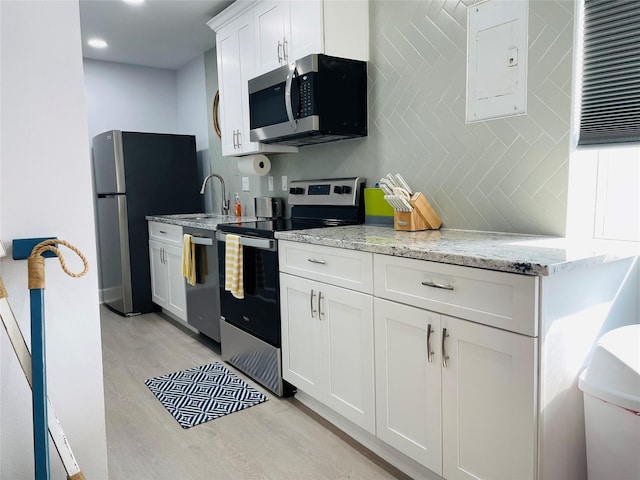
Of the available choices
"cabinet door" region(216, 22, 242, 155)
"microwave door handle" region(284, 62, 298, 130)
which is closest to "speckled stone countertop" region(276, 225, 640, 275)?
"microwave door handle" region(284, 62, 298, 130)

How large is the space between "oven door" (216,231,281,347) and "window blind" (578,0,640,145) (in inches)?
57.6

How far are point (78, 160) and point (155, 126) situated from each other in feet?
12.3

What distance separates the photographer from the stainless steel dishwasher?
10.1 feet

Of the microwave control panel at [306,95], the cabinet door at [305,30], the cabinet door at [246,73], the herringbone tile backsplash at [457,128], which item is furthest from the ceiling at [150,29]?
the herringbone tile backsplash at [457,128]

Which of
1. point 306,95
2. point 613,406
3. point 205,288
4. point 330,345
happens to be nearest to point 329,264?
point 330,345

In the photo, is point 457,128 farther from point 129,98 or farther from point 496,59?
point 129,98

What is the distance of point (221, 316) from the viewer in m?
2.99

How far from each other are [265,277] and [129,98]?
3.23 m

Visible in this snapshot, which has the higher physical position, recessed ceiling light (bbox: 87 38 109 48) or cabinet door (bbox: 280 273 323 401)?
recessed ceiling light (bbox: 87 38 109 48)

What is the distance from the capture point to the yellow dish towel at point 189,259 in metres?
3.27

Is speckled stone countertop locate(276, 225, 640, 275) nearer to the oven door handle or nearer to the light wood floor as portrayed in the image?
the oven door handle

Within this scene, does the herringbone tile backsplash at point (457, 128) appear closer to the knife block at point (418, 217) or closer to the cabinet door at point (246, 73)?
the knife block at point (418, 217)

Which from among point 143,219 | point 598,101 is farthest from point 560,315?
point 143,219

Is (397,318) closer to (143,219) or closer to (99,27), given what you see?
(143,219)
